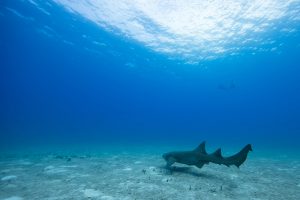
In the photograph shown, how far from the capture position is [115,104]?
495ft

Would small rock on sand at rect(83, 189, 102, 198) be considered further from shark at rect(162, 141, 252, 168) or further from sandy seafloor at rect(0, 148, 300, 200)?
shark at rect(162, 141, 252, 168)

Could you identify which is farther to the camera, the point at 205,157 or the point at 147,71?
the point at 147,71

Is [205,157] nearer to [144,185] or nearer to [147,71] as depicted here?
[144,185]

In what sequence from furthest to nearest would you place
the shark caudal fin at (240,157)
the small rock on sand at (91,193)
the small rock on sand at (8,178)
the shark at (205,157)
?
the small rock on sand at (8,178) → the shark at (205,157) → the shark caudal fin at (240,157) → the small rock on sand at (91,193)

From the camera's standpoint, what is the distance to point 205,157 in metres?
9.28

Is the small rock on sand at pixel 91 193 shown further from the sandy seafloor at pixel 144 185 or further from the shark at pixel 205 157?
the shark at pixel 205 157

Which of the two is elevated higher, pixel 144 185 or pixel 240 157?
pixel 240 157

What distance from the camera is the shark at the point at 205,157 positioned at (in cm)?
845

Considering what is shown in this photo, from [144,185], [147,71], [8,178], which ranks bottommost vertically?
[8,178]

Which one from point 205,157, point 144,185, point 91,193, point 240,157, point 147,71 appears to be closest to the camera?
point 91,193

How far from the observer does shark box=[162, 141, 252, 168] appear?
845 cm

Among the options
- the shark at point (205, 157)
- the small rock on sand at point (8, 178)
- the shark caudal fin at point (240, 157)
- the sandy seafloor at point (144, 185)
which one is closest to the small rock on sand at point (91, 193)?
the sandy seafloor at point (144, 185)

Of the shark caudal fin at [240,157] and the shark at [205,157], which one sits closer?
the shark caudal fin at [240,157]

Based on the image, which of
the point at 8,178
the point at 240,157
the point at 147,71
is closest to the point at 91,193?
the point at 8,178
